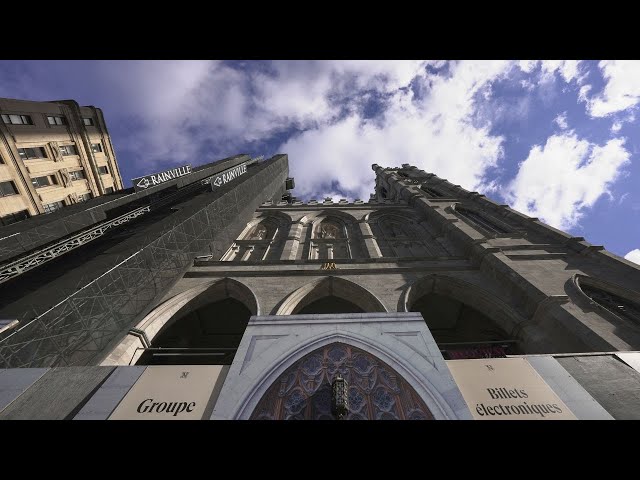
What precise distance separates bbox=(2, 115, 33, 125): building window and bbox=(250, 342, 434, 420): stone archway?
2939 centimetres

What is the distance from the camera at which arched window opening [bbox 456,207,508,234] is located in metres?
16.3

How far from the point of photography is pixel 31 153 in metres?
21.0

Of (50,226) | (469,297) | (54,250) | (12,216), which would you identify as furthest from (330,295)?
(12,216)

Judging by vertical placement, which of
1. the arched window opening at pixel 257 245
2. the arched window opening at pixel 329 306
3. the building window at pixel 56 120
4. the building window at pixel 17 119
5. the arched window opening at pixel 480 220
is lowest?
the arched window opening at pixel 329 306

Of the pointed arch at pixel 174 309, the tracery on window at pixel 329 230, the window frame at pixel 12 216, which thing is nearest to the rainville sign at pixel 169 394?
the pointed arch at pixel 174 309

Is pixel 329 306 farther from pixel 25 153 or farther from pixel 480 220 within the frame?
pixel 25 153

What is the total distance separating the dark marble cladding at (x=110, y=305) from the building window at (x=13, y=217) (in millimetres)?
15049

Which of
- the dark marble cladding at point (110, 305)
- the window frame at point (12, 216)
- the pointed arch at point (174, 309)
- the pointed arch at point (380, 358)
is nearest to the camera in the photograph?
the pointed arch at point (380, 358)

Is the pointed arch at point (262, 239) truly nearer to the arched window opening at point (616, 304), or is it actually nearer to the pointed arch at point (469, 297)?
the pointed arch at point (469, 297)

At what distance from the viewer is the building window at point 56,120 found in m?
23.3

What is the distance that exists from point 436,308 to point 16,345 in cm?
1555

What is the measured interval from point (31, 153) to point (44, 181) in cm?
245
